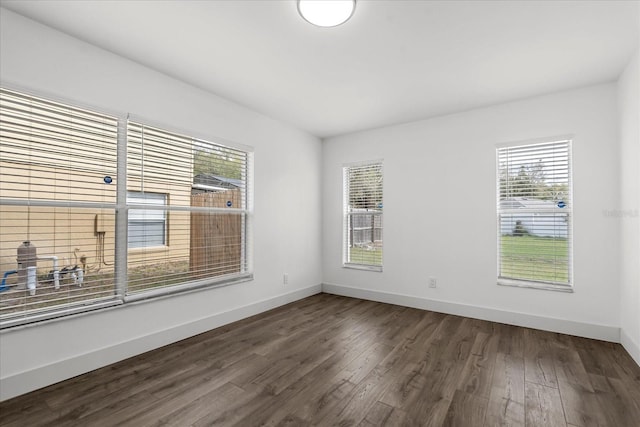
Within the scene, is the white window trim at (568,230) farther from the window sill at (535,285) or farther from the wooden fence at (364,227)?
the wooden fence at (364,227)

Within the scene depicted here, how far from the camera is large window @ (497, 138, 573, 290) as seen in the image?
3.31 meters

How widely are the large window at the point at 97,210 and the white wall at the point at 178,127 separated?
14 cm

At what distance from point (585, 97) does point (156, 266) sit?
15.4 ft

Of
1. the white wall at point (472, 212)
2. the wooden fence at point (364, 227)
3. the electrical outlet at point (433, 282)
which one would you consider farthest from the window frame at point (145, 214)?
the electrical outlet at point (433, 282)

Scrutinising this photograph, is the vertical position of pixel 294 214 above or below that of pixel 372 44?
below

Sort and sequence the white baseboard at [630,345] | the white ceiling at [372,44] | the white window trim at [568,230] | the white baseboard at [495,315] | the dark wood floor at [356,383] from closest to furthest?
the dark wood floor at [356,383], the white ceiling at [372,44], the white baseboard at [630,345], the white baseboard at [495,315], the white window trim at [568,230]

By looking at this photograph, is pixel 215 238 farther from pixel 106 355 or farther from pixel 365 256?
pixel 365 256

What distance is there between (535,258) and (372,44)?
2946 mm

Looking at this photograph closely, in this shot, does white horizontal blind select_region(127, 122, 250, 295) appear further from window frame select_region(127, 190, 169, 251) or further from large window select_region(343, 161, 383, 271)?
large window select_region(343, 161, 383, 271)

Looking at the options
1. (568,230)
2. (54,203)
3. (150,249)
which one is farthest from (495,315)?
(54,203)

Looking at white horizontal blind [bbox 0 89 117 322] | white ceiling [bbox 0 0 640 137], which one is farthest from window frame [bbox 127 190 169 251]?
white ceiling [bbox 0 0 640 137]

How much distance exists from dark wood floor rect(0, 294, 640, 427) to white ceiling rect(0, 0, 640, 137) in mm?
2617

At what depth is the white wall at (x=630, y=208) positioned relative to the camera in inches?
101

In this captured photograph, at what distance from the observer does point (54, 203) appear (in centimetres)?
229
